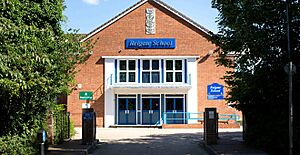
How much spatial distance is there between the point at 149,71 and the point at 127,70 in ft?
6.22

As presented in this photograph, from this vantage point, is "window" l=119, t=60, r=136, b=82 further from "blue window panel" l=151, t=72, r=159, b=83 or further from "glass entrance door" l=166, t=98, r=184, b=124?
"glass entrance door" l=166, t=98, r=184, b=124

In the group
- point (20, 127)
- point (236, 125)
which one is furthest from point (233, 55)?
point (236, 125)

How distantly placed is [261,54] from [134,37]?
22.6 metres

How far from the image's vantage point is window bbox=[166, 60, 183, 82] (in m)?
35.6

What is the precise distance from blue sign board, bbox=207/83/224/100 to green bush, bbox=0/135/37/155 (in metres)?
24.1

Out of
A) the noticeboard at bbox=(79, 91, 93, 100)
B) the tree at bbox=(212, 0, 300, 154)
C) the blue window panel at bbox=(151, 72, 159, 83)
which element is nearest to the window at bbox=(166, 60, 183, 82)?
the blue window panel at bbox=(151, 72, 159, 83)

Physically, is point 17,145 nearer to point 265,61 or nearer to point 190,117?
point 265,61

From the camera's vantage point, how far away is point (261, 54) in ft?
46.8

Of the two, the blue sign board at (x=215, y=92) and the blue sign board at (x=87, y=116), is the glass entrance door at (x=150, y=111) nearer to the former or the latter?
the blue sign board at (x=215, y=92)

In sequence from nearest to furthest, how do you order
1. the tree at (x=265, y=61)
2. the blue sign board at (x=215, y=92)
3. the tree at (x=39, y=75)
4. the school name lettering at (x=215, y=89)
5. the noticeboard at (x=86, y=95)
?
the tree at (x=39, y=75) → the tree at (x=265, y=61) → the noticeboard at (x=86, y=95) → the blue sign board at (x=215, y=92) → the school name lettering at (x=215, y=89)

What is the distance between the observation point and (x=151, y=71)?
3581 centimetres

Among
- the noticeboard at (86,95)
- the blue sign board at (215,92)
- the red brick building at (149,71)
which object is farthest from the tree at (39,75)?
the blue sign board at (215,92)

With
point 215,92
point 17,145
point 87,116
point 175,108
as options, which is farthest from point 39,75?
point 215,92

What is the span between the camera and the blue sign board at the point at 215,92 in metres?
35.5
